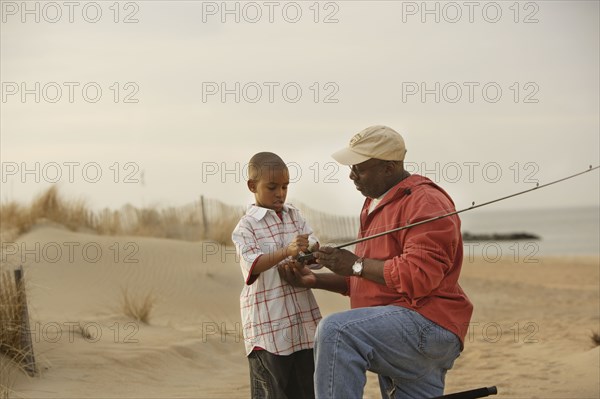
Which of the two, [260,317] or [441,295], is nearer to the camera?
[441,295]

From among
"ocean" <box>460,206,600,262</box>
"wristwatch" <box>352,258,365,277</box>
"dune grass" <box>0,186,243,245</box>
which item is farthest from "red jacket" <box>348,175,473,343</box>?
"ocean" <box>460,206,600,262</box>

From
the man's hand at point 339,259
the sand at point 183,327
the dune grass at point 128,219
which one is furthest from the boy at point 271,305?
the dune grass at point 128,219

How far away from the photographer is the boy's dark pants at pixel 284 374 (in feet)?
16.2

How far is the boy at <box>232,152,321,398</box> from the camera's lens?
4.94 meters

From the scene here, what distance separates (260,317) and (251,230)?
0.44 metres

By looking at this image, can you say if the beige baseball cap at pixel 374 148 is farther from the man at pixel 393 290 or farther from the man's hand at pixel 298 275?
the man's hand at pixel 298 275

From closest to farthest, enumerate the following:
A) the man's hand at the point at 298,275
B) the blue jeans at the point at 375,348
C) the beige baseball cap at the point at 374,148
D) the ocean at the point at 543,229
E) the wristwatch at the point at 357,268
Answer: the blue jeans at the point at 375,348, the wristwatch at the point at 357,268, the beige baseball cap at the point at 374,148, the man's hand at the point at 298,275, the ocean at the point at 543,229

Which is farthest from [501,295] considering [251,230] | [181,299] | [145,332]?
[251,230]

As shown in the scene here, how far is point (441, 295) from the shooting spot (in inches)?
Result: 173

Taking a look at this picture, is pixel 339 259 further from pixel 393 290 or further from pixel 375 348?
pixel 375 348

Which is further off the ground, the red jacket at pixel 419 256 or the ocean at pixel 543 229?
the red jacket at pixel 419 256

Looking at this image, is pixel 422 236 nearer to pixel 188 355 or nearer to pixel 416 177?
pixel 416 177

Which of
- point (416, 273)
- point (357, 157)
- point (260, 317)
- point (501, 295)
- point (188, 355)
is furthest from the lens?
point (501, 295)

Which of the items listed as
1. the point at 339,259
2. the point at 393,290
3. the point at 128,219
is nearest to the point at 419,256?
the point at 393,290
